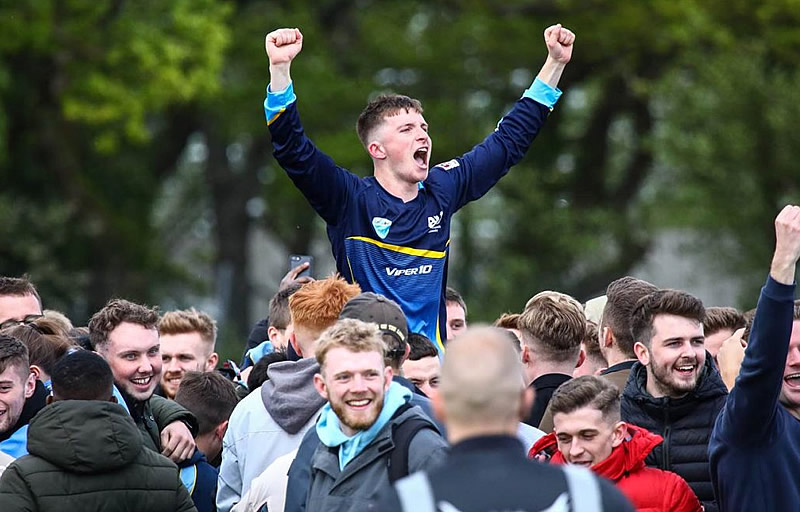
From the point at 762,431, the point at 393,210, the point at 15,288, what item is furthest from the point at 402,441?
the point at 15,288

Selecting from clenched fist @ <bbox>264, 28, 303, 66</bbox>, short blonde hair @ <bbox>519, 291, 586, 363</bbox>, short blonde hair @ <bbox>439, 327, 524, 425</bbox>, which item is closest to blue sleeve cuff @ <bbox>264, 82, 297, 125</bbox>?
clenched fist @ <bbox>264, 28, 303, 66</bbox>

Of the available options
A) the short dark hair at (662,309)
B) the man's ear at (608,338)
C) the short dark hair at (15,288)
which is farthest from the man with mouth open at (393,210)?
the short dark hair at (15,288)

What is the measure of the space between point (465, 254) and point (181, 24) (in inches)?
290

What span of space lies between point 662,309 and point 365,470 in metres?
1.93

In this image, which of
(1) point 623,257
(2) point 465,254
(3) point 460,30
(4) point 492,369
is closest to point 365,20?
(3) point 460,30

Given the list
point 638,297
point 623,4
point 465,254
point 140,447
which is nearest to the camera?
point 140,447

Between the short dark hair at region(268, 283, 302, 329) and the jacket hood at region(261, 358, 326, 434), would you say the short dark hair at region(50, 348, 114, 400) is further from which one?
the short dark hair at region(268, 283, 302, 329)

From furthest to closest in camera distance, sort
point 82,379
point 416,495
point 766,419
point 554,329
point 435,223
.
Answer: point 435,223 < point 554,329 < point 82,379 < point 766,419 < point 416,495

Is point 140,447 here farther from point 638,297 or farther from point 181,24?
point 181,24

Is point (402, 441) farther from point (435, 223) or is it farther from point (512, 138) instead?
point (512, 138)

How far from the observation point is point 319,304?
21.2 feet

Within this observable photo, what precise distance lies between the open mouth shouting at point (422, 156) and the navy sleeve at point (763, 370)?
2.49 m

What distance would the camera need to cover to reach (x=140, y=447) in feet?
20.1

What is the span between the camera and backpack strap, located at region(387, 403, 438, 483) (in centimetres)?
530
